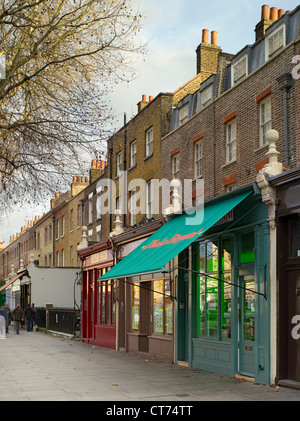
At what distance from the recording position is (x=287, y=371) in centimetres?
1139

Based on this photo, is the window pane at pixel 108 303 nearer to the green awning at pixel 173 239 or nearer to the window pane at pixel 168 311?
the window pane at pixel 168 311

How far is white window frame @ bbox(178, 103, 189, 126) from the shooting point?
2588cm

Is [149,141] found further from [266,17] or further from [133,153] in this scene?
[266,17]

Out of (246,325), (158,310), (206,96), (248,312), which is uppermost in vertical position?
(206,96)

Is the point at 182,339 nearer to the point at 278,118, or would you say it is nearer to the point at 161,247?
the point at 161,247

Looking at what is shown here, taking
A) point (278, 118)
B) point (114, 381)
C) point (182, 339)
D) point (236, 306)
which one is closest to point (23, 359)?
point (182, 339)

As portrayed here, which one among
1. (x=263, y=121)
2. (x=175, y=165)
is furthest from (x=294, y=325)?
(x=175, y=165)

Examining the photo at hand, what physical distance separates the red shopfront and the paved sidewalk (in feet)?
15.8

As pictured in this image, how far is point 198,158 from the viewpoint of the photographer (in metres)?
24.1

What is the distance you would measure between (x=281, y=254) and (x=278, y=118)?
818cm

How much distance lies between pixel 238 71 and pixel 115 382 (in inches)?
565

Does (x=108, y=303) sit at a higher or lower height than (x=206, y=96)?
lower

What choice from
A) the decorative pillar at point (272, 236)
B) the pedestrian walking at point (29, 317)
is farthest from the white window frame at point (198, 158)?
the pedestrian walking at point (29, 317)
